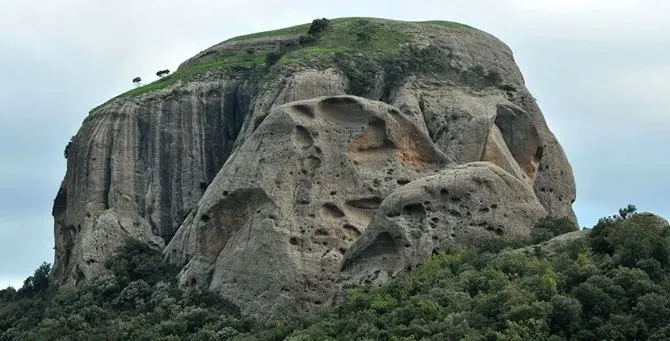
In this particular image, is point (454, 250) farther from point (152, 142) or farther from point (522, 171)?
point (152, 142)

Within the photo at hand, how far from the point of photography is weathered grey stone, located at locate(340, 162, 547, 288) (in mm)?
56875

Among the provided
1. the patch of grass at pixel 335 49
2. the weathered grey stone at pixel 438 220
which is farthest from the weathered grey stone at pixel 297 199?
the patch of grass at pixel 335 49

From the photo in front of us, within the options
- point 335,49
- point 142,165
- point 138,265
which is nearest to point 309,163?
point 138,265

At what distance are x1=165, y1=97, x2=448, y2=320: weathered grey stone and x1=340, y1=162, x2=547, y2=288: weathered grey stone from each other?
10.8ft

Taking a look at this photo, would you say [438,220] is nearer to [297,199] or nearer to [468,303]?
[297,199]

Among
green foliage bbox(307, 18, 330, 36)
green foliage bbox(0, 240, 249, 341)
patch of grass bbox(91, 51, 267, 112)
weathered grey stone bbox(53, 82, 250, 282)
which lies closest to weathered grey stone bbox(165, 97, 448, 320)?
green foliage bbox(0, 240, 249, 341)

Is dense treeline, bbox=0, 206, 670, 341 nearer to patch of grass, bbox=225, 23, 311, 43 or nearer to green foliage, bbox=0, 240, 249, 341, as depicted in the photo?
green foliage, bbox=0, 240, 249, 341

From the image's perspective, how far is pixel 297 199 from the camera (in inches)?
2456

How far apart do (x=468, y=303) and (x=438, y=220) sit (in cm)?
853

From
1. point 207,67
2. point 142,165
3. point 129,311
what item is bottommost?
point 129,311

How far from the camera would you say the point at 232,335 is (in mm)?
57062

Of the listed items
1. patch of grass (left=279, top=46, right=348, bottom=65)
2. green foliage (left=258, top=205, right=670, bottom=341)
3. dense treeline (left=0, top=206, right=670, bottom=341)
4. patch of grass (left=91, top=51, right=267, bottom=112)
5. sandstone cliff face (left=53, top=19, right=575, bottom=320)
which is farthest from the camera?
patch of grass (left=91, top=51, right=267, bottom=112)

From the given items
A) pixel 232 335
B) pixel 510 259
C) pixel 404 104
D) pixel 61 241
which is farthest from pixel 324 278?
pixel 61 241

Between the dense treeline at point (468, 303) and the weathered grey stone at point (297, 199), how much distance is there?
69.1 inches
